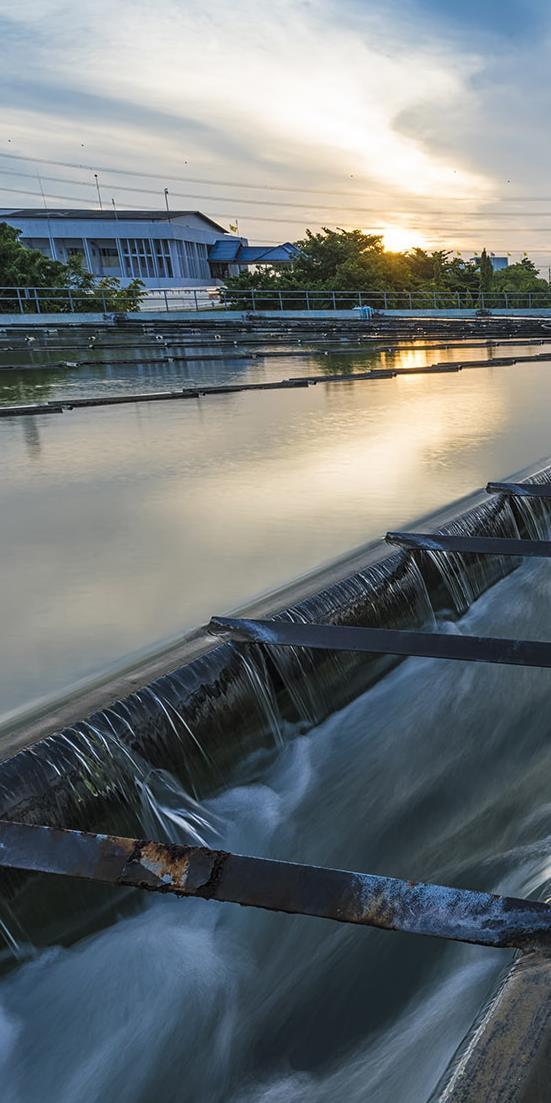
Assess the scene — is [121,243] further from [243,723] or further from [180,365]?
[243,723]

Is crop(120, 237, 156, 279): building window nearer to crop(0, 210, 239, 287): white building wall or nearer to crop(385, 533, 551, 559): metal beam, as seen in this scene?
crop(0, 210, 239, 287): white building wall

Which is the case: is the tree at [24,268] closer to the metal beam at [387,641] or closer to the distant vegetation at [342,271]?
the distant vegetation at [342,271]

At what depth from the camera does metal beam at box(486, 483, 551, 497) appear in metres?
4.10

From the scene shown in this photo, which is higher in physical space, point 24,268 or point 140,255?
point 140,255

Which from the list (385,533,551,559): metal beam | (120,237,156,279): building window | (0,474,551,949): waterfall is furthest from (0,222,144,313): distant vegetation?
(120,237,156,279): building window

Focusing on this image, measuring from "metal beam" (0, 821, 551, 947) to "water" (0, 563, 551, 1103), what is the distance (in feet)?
1.24

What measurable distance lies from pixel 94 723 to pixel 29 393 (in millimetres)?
7798

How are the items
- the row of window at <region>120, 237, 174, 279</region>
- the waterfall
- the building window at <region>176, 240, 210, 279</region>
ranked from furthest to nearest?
the building window at <region>176, 240, 210, 279</region>, the row of window at <region>120, 237, 174, 279</region>, the waterfall

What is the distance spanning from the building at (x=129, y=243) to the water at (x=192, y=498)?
47.1m

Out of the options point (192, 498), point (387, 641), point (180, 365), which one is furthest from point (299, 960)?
point (180, 365)

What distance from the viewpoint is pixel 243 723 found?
2473mm

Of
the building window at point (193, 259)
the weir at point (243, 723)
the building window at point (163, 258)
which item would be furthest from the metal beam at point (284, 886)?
the building window at point (193, 259)

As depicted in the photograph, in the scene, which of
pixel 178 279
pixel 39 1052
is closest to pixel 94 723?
pixel 39 1052

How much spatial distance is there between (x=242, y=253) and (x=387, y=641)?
59326 mm
